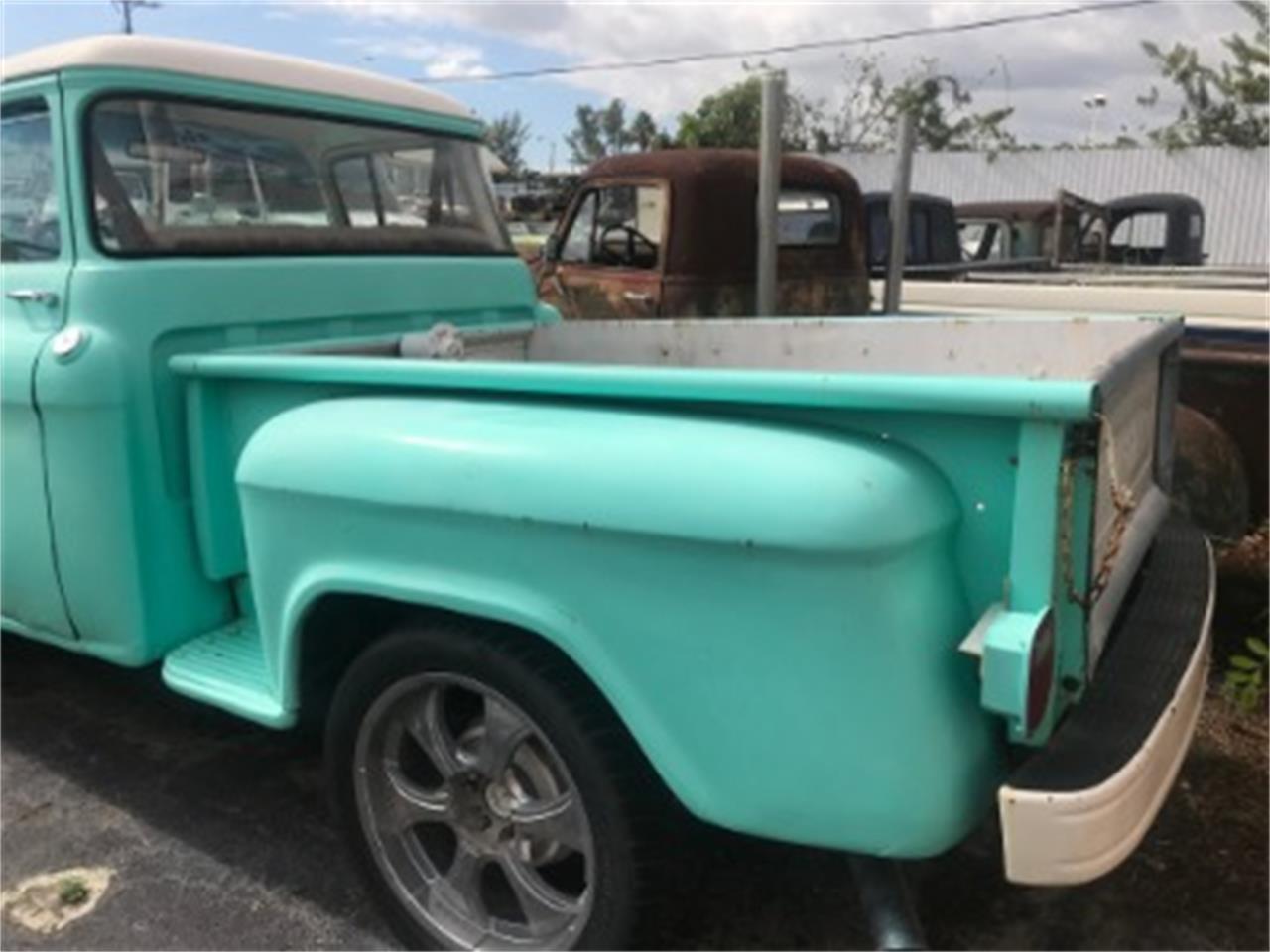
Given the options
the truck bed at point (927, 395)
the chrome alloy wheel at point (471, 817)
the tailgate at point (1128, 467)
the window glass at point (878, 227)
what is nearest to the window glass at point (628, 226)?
the window glass at point (878, 227)

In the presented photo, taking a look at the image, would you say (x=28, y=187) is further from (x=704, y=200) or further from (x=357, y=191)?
(x=704, y=200)

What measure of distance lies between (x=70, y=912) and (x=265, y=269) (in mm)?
1653

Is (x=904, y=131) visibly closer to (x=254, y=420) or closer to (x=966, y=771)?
(x=254, y=420)

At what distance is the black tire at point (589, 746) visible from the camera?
6.97ft

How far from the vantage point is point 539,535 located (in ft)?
6.70

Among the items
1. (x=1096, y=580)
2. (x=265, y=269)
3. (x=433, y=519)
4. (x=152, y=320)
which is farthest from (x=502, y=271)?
(x=1096, y=580)

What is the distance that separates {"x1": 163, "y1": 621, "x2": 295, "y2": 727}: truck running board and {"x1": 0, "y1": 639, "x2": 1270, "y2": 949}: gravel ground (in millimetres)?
451

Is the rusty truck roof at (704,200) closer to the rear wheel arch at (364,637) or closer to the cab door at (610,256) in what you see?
the cab door at (610,256)

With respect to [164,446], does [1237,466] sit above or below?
below

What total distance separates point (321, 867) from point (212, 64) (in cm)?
210

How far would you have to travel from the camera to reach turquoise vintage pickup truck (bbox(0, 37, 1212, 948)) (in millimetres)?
1839

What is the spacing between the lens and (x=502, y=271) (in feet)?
13.3

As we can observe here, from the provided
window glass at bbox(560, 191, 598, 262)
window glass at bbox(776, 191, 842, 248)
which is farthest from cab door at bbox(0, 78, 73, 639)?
window glass at bbox(776, 191, 842, 248)

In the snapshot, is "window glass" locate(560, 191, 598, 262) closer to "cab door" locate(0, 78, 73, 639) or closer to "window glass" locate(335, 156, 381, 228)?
"window glass" locate(335, 156, 381, 228)
